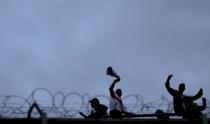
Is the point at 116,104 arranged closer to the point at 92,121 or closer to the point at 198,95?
the point at 92,121

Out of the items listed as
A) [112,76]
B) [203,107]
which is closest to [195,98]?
[203,107]

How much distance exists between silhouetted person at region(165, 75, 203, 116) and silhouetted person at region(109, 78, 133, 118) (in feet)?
4.02

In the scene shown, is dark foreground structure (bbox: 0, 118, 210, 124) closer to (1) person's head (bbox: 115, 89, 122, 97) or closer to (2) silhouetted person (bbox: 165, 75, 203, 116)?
(2) silhouetted person (bbox: 165, 75, 203, 116)

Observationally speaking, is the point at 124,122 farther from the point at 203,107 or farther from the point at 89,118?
the point at 203,107

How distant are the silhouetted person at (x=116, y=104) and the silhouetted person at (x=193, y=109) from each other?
4.91ft

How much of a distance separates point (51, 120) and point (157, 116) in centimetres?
292

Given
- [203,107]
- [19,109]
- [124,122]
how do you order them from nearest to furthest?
[19,109], [124,122], [203,107]

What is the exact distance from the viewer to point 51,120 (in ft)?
53.8

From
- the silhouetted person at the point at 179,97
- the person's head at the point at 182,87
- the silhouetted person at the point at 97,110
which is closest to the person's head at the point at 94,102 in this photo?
the silhouetted person at the point at 97,110

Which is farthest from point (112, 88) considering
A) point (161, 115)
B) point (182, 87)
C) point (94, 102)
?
point (182, 87)

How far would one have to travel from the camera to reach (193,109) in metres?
18.2

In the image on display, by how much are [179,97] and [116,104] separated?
5.34 feet

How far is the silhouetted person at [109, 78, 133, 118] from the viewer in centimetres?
1764

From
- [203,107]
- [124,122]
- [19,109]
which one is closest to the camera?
[19,109]
